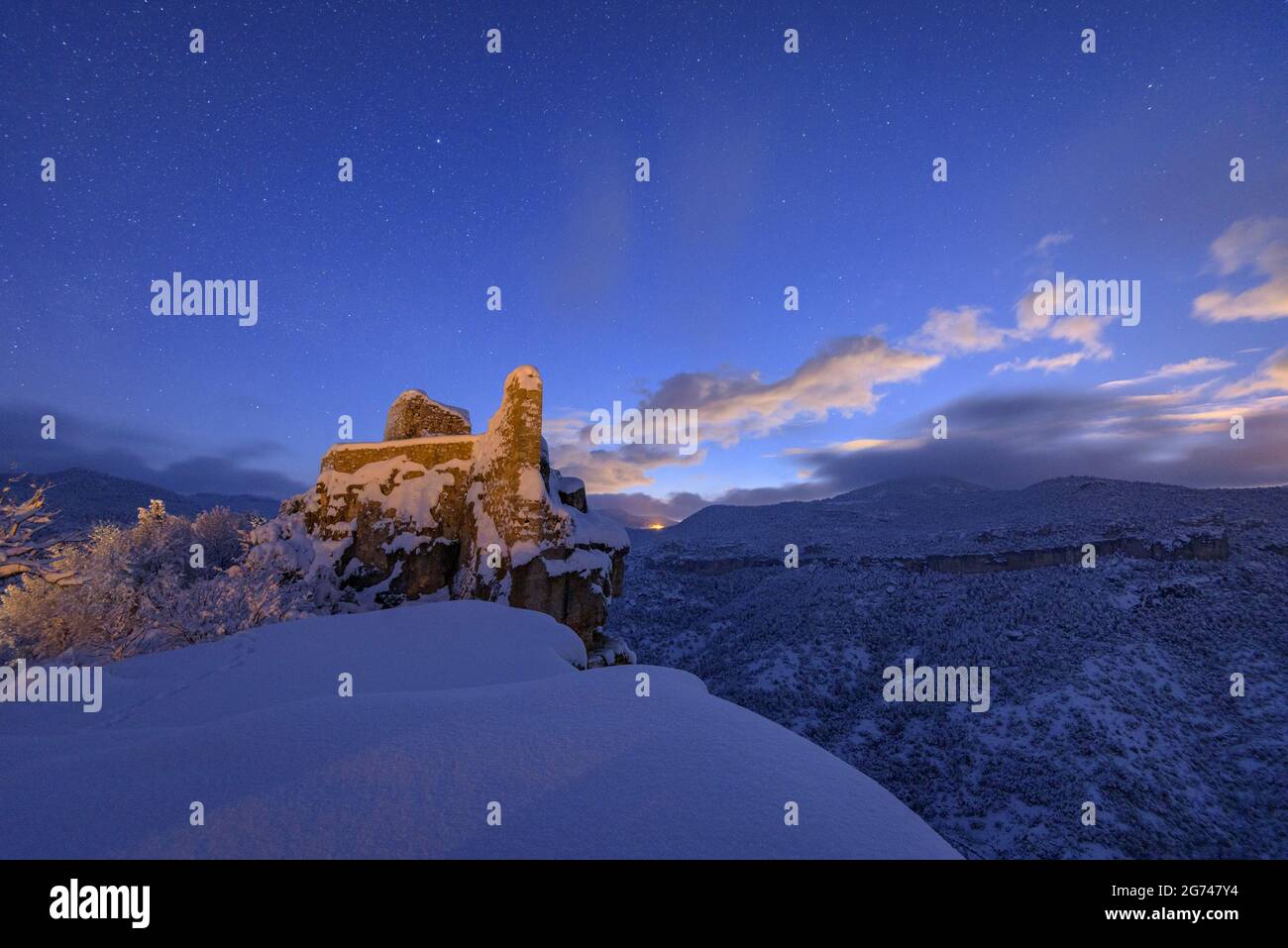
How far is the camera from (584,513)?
24516 mm

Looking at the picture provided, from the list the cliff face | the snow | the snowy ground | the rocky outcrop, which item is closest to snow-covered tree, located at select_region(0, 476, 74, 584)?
the snow

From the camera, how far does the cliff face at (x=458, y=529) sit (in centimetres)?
1984

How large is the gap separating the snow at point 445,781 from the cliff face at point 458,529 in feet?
47.4

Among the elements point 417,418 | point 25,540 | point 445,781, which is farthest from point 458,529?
point 445,781

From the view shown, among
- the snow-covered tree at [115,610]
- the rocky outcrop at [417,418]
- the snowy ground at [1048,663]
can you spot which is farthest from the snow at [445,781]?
the snowy ground at [1048,663]

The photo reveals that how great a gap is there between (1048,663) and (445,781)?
2566 inches

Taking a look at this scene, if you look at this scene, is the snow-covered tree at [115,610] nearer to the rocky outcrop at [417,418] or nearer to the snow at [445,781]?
the snow at [445,781]

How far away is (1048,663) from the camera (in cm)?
4950

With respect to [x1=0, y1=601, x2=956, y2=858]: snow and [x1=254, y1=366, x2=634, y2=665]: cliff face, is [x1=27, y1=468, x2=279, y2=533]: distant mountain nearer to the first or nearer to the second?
[x1=254, y1=366, x2=634, y2=665]: cliff face

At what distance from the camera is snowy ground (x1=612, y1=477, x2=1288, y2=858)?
3384 centimetres

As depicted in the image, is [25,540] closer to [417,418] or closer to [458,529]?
[458,529]
